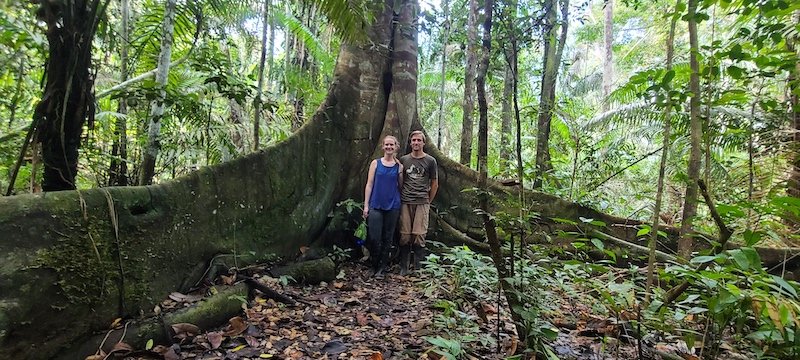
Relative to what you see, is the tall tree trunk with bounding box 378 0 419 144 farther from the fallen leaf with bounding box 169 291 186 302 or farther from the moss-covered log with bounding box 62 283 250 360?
the fallen leaf with bounding box 169 291 186 302

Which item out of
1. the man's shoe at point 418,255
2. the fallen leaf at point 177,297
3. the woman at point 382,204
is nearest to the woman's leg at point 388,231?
the woman at point 382,204

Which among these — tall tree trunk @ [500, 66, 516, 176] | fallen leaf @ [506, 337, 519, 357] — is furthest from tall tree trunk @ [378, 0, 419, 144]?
fallen leaf @ [506, 337, 519, 357]

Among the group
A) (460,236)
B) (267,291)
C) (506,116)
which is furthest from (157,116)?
(506,116)

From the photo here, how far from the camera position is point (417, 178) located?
5172 millimetres

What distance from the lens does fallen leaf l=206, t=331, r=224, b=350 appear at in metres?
2.85

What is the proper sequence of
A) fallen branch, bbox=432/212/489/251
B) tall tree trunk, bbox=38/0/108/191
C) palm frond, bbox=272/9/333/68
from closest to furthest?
1. tall tree trunk, bbox=38/0/108/191
2. fallen branch, bbox=432/212/489/251
3. palm frond, bbox=272/9/333/68

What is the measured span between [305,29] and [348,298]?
16.5ft

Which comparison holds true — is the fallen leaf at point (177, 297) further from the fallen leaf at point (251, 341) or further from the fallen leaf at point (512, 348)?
the fallen leaf at point (512, 348)

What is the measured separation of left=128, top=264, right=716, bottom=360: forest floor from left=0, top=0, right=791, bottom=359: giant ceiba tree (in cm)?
42

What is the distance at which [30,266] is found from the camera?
2.35 metres

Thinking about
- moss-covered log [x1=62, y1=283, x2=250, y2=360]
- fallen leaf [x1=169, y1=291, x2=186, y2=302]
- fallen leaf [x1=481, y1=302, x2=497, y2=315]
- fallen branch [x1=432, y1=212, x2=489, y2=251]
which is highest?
fallen branch [x1=432, y1=212, x2=489, y2=251]

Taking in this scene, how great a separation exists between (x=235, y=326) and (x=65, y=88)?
1.86 metres

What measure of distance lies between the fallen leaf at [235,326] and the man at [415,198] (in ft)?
7.39

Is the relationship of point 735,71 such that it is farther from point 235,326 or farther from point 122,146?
point 122,146
